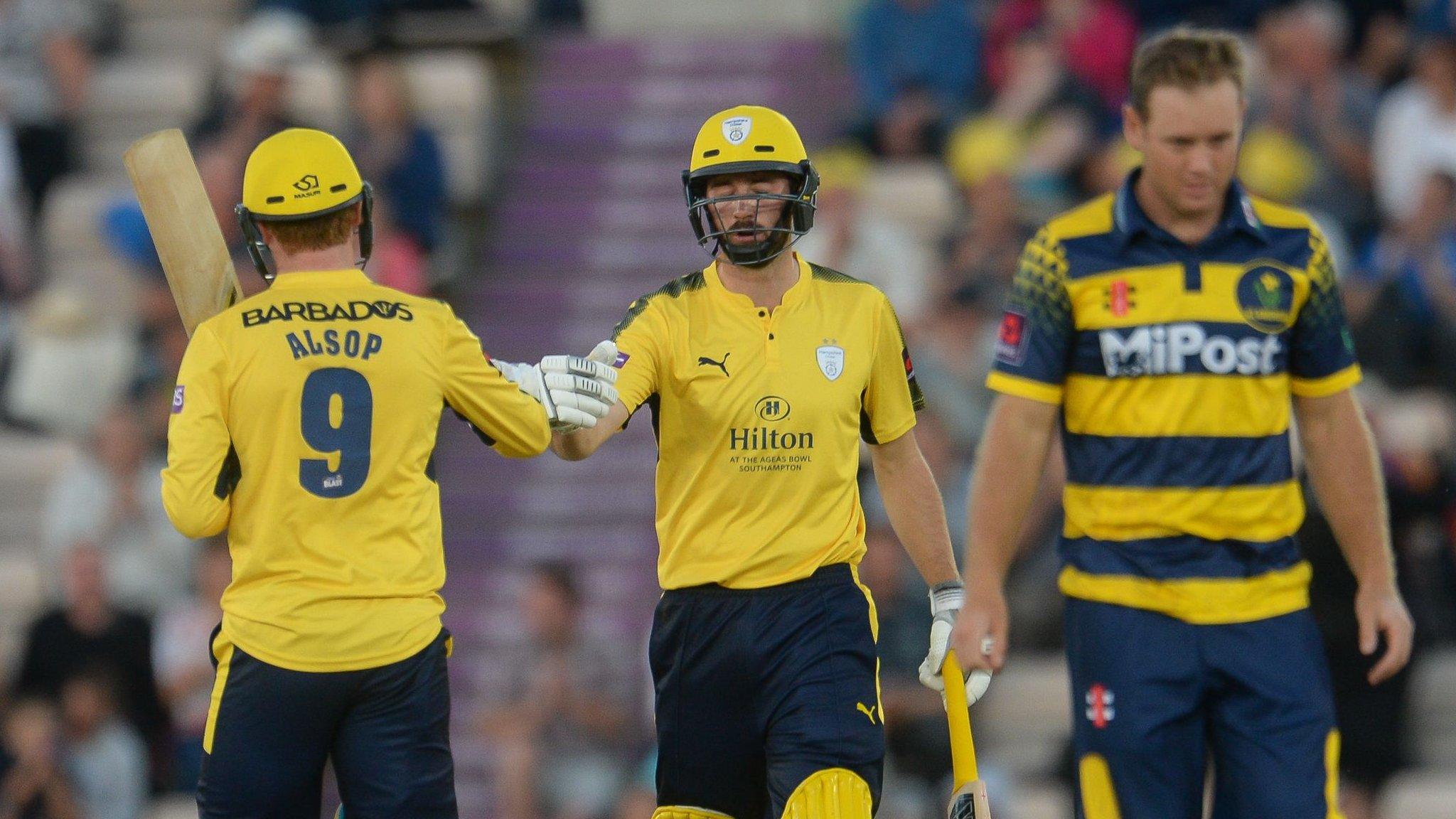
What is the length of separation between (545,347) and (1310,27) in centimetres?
434

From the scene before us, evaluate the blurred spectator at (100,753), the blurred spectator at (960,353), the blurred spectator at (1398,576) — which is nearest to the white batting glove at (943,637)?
the blurred spectator at (1398,576)

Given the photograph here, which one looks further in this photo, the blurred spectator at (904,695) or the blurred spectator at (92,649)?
the blurred spectator at (92,649)

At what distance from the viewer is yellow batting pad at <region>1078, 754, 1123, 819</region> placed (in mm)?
5949

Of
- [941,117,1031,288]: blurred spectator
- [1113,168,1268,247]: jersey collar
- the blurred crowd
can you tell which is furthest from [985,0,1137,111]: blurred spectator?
[1113,168,1268,247]: jersey collar

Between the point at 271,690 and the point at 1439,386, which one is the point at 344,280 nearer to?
the point at 271,690

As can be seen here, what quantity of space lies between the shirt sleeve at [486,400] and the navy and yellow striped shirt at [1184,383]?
1220mm

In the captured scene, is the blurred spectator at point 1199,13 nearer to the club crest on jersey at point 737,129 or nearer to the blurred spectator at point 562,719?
the blurred spectator at point 562,719

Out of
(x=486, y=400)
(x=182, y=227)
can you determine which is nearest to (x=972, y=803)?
(x=486, y=400)

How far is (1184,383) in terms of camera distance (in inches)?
231

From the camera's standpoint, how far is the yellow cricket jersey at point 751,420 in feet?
20.2

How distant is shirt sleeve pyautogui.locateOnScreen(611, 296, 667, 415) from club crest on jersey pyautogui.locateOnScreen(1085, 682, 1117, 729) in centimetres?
140

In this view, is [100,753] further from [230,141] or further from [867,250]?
[867,250]

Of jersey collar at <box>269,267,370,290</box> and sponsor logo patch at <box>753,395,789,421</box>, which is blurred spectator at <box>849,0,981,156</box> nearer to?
sponsor logo patch at <box>753,395,789,421</box>

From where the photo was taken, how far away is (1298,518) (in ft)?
19.7
